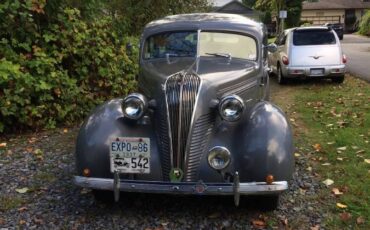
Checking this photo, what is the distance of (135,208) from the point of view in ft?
15.9

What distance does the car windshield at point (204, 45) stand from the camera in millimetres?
5805

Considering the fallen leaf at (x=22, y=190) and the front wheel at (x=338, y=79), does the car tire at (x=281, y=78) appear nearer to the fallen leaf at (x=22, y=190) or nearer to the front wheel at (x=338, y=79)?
the front wheel at (x=338, y=79)

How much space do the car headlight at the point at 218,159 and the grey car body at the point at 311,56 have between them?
29.4 feet

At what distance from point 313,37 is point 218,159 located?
10063 mm

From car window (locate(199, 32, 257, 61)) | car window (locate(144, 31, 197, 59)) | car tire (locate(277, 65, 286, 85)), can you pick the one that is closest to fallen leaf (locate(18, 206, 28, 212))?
car window (locate(144, 31, 197, 59))

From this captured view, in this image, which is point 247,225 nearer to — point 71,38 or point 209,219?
point 209,219

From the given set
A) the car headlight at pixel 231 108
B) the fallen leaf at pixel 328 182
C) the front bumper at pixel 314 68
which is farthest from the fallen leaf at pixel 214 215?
the front bumper at pixel 314 68

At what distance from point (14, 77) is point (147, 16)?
25.6 ft

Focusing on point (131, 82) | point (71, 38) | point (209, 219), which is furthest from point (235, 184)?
point (131, 82)

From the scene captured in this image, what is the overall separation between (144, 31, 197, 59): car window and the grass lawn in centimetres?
206

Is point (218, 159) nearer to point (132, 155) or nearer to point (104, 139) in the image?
point (132, 155)

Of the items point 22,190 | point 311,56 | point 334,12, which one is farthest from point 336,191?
point 334,12

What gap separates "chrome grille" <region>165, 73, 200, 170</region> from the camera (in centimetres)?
439

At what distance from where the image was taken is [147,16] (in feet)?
47.6
